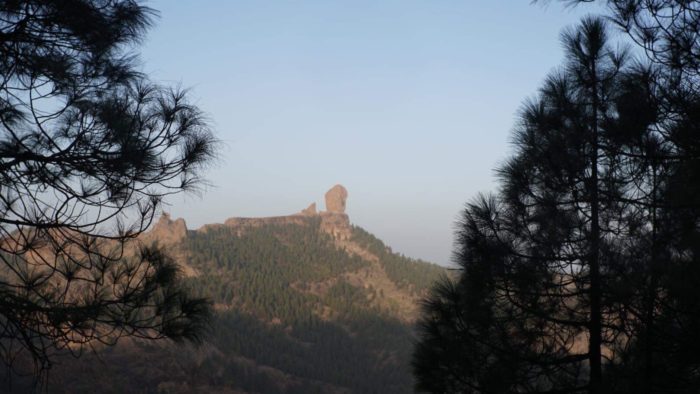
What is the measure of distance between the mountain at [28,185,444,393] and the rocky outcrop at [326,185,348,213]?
0.21 meters

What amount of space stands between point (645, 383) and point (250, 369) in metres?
58.0

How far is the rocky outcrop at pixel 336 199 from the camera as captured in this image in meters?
131

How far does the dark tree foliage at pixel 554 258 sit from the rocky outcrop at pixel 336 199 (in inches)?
4860

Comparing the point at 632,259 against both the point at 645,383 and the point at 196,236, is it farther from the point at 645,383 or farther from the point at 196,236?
the point at 196,236

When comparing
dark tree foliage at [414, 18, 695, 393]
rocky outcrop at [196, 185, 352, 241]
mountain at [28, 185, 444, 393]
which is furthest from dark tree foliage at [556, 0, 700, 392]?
rocky outcrop at [196, 185, 352, 241]

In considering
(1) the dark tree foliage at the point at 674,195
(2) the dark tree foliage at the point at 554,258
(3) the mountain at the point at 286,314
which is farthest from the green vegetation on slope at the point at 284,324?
(1) the dark tree foliage at the point at 674,195

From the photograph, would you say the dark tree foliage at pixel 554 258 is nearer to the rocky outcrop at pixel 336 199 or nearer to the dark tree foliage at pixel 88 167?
the dark tree foliage at pixel 88 167

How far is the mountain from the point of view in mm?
46219

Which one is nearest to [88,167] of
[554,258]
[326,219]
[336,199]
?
[554,258]

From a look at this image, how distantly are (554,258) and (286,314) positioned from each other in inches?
3095

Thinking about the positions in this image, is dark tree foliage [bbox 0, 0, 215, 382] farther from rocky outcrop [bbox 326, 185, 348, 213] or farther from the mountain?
rocky outcrop [bbox 326, 185, 348, 213]

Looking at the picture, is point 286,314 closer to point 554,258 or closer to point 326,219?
point 326,219

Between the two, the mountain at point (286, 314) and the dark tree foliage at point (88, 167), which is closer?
the dark tree foliage at point (88, 167)

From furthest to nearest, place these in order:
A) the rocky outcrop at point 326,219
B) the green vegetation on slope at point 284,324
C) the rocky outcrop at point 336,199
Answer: the rocky outcrop at point 336,199 < the rocky outcrop at point 326,219 < the green vegetation on slope at point 284,324
